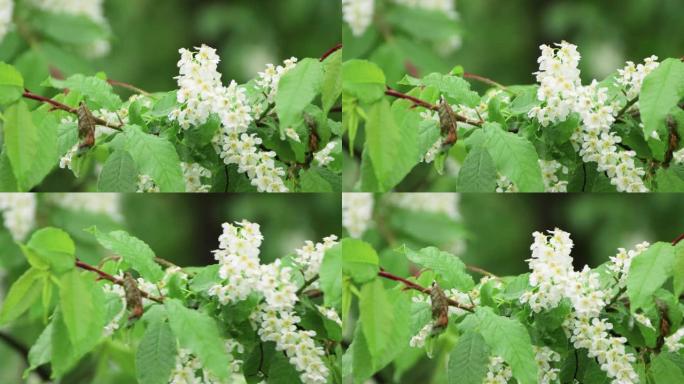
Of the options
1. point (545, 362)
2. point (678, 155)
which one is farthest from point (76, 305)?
point (678, 155)

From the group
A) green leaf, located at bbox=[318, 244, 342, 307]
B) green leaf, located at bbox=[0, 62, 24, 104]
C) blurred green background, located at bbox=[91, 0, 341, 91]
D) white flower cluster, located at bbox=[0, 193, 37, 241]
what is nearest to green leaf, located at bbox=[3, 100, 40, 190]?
green leaf, located at bbox=[0, 62, 24, 104]

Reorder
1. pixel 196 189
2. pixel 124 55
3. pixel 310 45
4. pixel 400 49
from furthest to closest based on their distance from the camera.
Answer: pixel 124 55 → pixel 310 45 → pixel 400 49 → pixel 196 189

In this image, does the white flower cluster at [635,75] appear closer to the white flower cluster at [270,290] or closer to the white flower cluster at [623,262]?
the white flower cluster at [623,262]

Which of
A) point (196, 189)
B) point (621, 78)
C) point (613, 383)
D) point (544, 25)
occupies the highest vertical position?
point (544, 25)

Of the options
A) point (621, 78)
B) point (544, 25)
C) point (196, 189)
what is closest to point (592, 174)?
point (621, 78)

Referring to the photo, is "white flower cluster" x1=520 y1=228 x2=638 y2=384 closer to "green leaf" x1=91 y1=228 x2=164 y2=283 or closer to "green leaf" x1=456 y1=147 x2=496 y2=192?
"green leaf" x1=456 y1=147 x2=496 y2=192

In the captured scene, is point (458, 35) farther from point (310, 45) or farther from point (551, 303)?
point (551, 303)
